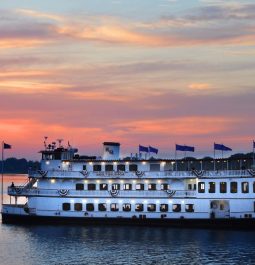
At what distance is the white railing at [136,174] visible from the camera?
70875 mm

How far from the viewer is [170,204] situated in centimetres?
7294

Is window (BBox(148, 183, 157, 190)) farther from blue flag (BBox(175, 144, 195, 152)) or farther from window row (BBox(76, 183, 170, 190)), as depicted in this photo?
blue flag (BBox(175, 144, 195, 152))

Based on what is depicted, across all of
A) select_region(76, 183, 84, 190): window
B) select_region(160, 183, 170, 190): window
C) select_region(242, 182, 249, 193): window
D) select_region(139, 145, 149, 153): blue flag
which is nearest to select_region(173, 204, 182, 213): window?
select_region(160, 183, 170, 190): window

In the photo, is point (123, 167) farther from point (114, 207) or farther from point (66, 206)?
point (66, 206)

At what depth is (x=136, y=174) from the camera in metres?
74.6

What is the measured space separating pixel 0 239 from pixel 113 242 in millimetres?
11907

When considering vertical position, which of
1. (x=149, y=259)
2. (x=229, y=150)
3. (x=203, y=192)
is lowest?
(x=149, y=259)

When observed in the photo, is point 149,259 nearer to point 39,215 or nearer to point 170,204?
point 170,204

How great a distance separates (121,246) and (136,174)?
14698 mm

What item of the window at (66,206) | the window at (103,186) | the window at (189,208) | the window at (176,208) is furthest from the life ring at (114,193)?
the window at (189,208)

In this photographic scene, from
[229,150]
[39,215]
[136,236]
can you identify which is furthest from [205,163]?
[39,215]

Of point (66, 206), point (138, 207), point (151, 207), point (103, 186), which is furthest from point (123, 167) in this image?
point (66, 206)

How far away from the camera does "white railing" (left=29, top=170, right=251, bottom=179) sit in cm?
7088

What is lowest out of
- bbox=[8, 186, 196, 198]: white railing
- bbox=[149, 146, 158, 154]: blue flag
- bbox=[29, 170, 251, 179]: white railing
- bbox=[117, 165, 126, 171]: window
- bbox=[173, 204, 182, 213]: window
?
bbox=[173, 204, 182, 213]: window
